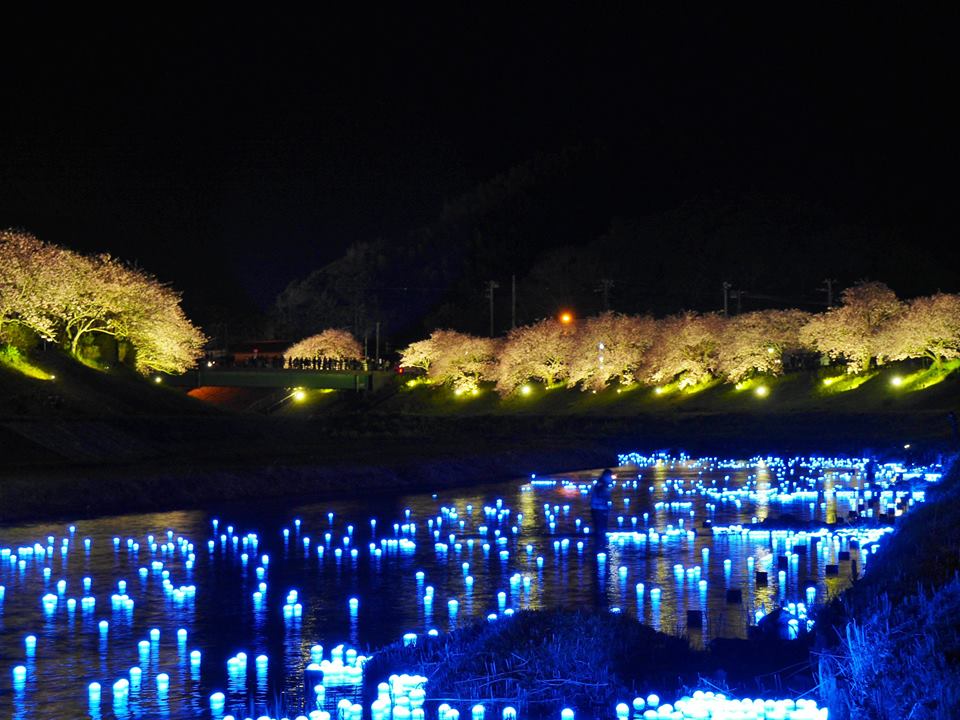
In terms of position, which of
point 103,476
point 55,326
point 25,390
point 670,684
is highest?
point 55,326

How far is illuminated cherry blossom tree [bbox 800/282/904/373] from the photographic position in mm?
99500

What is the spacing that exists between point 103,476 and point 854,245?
6726 inches

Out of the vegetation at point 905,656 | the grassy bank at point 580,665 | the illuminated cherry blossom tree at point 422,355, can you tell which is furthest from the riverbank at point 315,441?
the illuminated cherry blossom tree at point 422,355

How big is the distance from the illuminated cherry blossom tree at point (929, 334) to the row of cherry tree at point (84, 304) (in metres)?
47.0

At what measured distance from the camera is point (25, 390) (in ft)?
195

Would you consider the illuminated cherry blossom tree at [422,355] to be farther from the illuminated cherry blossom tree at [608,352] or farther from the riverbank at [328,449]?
the riverbank at [328,449]

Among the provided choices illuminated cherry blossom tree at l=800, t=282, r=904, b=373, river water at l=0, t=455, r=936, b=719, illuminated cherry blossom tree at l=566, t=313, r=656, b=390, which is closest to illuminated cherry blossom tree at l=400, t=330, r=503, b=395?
illuminated cherry blossom tree at l=566, t=313, r=656, b=390

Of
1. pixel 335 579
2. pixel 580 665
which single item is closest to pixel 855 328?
pixel 335 579

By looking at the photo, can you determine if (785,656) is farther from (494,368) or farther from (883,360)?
(494,368)

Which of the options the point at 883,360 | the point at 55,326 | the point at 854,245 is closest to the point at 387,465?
the point at 55,326

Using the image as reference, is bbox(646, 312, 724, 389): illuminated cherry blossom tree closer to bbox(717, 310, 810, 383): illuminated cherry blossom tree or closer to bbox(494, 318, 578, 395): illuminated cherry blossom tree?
bbox(717, 310, 810, 383): illuminated cherry blossom tree

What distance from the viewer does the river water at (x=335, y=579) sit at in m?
16.5

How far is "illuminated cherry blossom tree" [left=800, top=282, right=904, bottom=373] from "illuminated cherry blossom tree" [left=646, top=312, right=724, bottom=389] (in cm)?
794

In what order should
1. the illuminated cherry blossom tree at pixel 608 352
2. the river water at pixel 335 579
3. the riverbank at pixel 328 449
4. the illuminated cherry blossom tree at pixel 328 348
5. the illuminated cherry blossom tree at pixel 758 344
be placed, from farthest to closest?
the illuminated cherry blossom tree at pixel 328 348 → the illuminated cherry blossom tree at pixel 608 352 → the illuminated cherry blossom tree at pixel 758 344 → the riverbank at pixel 328 449 → the river water at pixel 335 579
